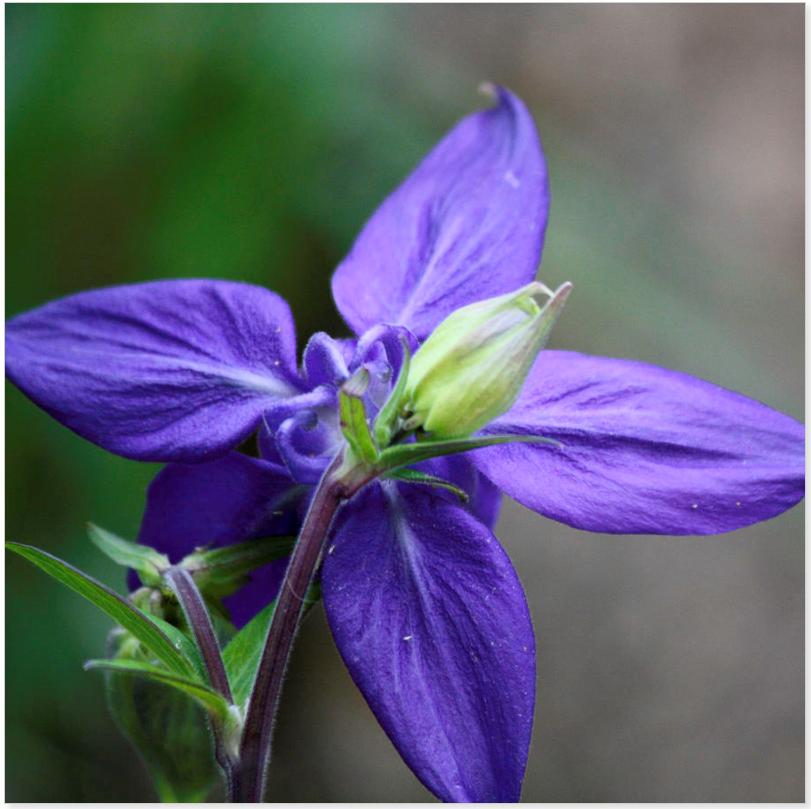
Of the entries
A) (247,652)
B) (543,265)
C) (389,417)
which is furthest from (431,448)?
(543,265)

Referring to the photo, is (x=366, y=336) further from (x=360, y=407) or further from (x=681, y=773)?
(x=681, y=773)

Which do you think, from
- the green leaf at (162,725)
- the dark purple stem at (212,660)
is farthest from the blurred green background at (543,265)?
the dark purple stem at (212,660)

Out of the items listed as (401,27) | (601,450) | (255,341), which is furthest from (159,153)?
(601,450)

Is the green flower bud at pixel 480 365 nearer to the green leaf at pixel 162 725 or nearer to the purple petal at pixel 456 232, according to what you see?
the purple petal at pixel 456 232

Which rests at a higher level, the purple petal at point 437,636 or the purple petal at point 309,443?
the purple petal at point 309,443

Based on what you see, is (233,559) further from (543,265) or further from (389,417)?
(543,265)

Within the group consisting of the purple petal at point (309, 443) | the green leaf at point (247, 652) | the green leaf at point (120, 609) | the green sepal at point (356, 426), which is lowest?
the green leaf at point (247, 652)

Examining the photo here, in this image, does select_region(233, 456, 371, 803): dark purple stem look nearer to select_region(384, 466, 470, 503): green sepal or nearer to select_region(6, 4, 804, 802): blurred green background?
select_region(384, 466, 470, 503): green sepal
